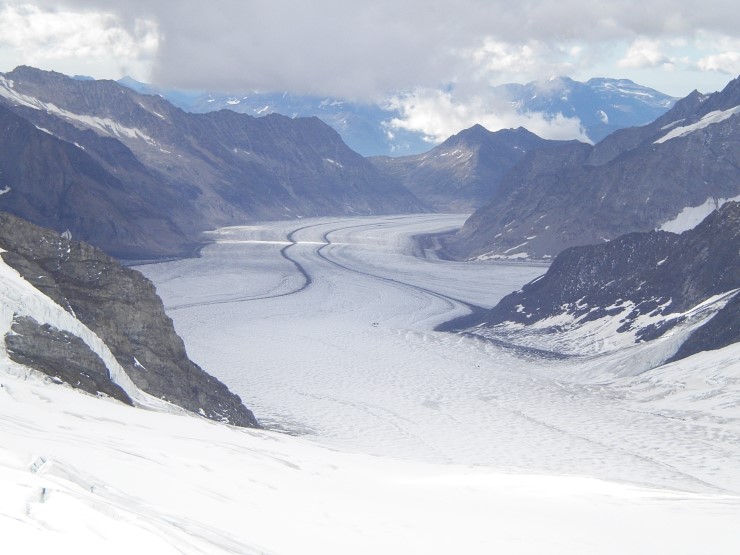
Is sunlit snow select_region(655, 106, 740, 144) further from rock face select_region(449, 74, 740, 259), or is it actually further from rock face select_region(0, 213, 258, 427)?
rock face select_region(0, 213, 258, 427)

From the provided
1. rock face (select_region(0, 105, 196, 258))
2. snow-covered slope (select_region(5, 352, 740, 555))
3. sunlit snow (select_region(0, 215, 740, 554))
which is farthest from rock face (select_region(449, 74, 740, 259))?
snow-covered slope (select_region(5, 352, 740, 555))

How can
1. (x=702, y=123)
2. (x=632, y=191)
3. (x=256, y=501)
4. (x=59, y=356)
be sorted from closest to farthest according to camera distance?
(x=256, y=501) → (x=59, y=356) → (x=632, y=191) → (x=702, y=123)

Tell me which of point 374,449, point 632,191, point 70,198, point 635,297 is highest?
point 632,191

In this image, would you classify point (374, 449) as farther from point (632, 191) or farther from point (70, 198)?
point (70, 198)

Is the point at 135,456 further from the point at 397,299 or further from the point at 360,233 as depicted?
the point at 360,233

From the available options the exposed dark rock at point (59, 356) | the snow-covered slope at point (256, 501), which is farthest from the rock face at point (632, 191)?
the snow-covered slope at point (256, 501)

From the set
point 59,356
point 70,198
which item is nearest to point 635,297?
point 59,356
